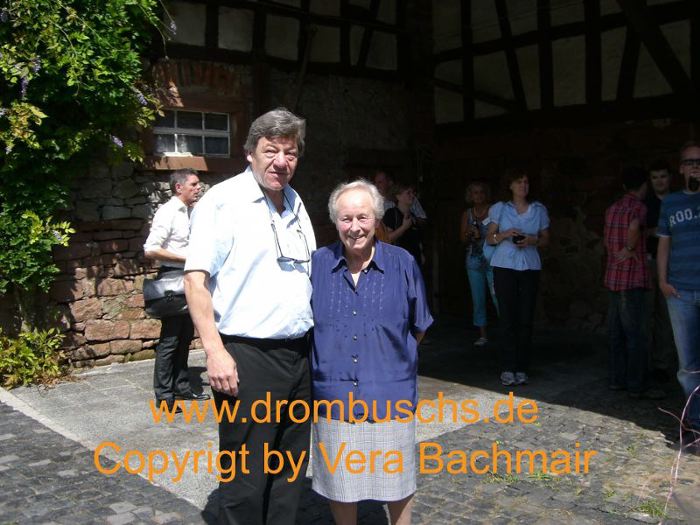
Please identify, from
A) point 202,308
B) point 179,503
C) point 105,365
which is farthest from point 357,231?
point 105,365

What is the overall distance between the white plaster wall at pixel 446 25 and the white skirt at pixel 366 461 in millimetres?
7412

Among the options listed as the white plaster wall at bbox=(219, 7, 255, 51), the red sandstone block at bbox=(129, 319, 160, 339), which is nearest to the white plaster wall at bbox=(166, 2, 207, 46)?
the white plaster wall at bbox=(219, 7, 255, 51)

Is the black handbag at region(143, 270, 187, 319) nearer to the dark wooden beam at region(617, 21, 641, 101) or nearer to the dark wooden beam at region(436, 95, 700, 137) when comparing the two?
the dark wooden beam at region(436, 95, 700, 137)

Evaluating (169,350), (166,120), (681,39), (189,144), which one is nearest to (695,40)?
(681,39)

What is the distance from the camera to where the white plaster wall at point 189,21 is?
714 centimetres

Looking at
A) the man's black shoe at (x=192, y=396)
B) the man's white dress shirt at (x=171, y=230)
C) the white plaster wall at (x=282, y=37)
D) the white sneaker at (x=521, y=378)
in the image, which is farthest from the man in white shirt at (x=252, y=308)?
the white plaster wall at (x=282, y=37)

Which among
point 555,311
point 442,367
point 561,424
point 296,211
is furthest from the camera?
point 555,311

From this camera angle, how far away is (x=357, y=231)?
2822 millimetres

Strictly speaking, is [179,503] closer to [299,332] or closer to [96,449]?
[96,449]

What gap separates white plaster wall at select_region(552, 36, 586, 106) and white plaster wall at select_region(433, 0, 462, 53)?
1.44m

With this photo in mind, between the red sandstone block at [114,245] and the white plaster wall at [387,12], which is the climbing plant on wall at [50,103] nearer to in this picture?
the red sandstone block at [114,245]

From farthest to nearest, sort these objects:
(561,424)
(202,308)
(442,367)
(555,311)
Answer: (555,311) < (442,367) < (561,424) < (202,308)

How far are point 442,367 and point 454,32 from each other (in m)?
4.81

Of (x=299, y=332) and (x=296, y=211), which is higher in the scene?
(x=296, y=211)
